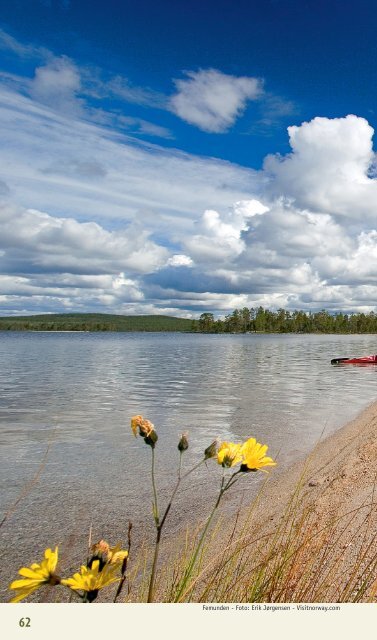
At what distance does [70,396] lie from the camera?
2067 centimetres

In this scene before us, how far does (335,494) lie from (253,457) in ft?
17.2

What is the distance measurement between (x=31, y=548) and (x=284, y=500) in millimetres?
3504

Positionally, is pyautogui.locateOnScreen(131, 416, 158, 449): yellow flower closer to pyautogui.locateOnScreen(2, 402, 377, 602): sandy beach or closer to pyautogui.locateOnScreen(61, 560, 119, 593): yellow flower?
pyautogui.locateOnScreen(61, 560, 119, 593): yellow flower

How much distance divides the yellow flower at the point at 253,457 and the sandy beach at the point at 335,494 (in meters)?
1.59

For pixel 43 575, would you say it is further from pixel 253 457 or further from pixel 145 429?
pixel 253 457

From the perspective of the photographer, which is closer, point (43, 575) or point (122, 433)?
point (43, 575)

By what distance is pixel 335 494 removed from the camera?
241 inches

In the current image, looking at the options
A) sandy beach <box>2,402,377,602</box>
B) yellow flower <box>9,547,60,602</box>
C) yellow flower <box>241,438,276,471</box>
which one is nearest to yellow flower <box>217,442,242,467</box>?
yellow flower <box>241,438,276,471</box>

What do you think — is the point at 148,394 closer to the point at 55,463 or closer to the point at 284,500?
the point at 55,463

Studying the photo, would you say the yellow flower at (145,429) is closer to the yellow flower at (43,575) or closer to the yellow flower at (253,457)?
the yellow flower at (253,457)

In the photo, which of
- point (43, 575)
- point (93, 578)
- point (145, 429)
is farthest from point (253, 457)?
point (43, 575)

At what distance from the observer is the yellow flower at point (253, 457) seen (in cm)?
146
